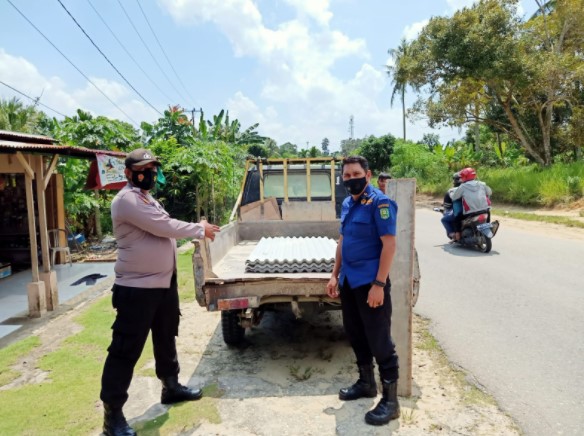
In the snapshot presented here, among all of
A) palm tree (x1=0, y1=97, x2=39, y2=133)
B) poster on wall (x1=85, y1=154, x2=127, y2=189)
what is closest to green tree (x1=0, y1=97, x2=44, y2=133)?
palm tree (x1=0, y1=97, x2=39, y2=133)

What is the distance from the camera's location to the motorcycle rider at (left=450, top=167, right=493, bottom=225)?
29.3 feet

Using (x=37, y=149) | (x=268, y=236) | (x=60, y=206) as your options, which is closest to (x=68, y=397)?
(x=268, y=236)

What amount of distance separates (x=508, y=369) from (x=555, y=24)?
65.9 feet

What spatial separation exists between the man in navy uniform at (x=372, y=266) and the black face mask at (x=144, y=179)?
54.9 inches

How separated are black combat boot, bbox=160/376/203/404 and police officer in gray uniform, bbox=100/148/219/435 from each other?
17.3 inches

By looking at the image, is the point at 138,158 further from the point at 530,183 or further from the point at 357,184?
the point at 530,183

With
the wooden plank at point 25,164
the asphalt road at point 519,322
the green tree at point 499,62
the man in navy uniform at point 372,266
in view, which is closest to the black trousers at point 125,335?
→ the man in navy uniform at point 372,266

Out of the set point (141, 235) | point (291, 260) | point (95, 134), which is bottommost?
point (291, 260)

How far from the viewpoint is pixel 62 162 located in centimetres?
1266

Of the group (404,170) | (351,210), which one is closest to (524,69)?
(404,170)

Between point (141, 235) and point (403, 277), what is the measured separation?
1998 mm

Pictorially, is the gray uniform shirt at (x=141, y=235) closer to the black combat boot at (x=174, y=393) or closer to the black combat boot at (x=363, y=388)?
the black combat boot at (x=174, y=393)

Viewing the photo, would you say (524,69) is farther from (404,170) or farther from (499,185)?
(404,170)

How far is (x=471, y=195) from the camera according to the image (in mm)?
8977
